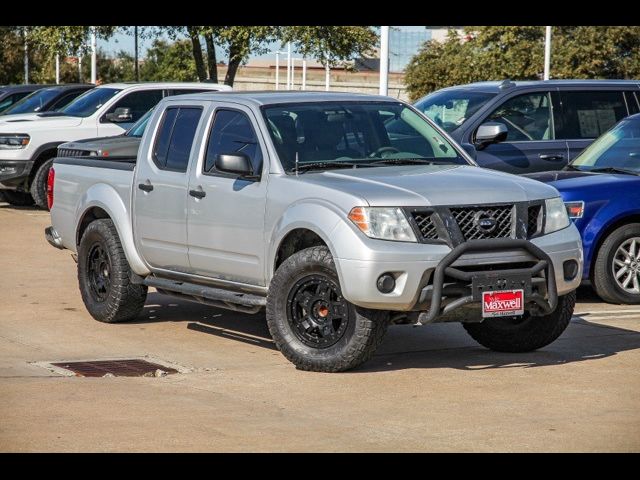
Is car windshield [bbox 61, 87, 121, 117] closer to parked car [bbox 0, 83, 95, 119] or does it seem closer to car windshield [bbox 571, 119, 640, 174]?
parked car [bbox 0, 83, 95, 119]

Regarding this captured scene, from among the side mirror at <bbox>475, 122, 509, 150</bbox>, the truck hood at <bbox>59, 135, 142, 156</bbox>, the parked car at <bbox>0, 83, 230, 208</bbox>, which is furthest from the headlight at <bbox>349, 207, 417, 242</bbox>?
the parked car at <bbox>0, 83, 230, 208</bbox>

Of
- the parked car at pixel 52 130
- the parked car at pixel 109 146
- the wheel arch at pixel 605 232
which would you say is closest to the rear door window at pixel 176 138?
the wheel arch at pixel 605 232

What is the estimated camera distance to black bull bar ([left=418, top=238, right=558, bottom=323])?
330 inches

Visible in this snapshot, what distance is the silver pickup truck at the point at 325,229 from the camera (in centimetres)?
850

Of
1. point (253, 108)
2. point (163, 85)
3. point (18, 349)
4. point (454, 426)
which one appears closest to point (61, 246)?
point (18, 349)

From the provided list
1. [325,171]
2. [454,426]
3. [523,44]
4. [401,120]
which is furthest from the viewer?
[523,44]

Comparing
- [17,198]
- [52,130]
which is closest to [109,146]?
[52,130]

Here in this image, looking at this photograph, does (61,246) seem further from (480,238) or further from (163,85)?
(163,85)

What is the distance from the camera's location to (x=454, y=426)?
7273mm

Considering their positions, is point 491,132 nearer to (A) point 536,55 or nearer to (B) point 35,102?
(B) point 35,102

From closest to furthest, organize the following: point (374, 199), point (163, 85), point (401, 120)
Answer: point (374, 199) < point (401, 120) < point (163, 85)

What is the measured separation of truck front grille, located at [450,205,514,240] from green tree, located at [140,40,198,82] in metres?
36.8

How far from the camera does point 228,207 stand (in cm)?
964
